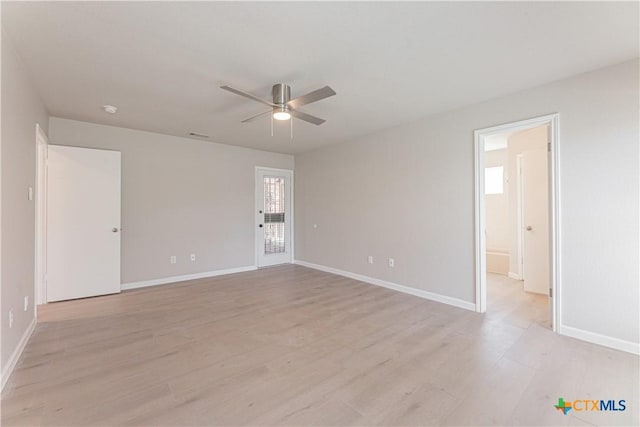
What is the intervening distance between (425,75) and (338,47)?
973mm

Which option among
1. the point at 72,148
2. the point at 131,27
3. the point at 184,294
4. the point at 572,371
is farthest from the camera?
the point at 184,294

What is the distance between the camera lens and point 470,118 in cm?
338

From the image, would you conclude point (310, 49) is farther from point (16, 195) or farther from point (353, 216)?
point (353, 216)

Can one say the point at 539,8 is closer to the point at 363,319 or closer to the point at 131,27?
the point at 131,27

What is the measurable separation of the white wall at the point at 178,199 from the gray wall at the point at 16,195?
55.8 inches

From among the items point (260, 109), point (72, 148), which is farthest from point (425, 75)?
point (72, 148)

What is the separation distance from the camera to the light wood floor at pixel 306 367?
5.50 feet

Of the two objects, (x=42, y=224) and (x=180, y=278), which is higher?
(x=42, y=224)

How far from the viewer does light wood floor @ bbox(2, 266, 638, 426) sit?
1678 mm

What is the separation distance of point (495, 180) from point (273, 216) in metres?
5.08

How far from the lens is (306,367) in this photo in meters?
2.17

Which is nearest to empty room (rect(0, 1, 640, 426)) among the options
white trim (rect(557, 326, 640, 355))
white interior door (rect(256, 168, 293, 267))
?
white trim (rect(557, 326, 640, 355))

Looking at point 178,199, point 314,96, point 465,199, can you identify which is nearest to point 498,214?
point 465,199

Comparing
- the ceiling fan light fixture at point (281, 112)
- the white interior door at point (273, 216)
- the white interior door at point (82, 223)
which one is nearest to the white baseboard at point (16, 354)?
the white interior door at point (82, 223)
